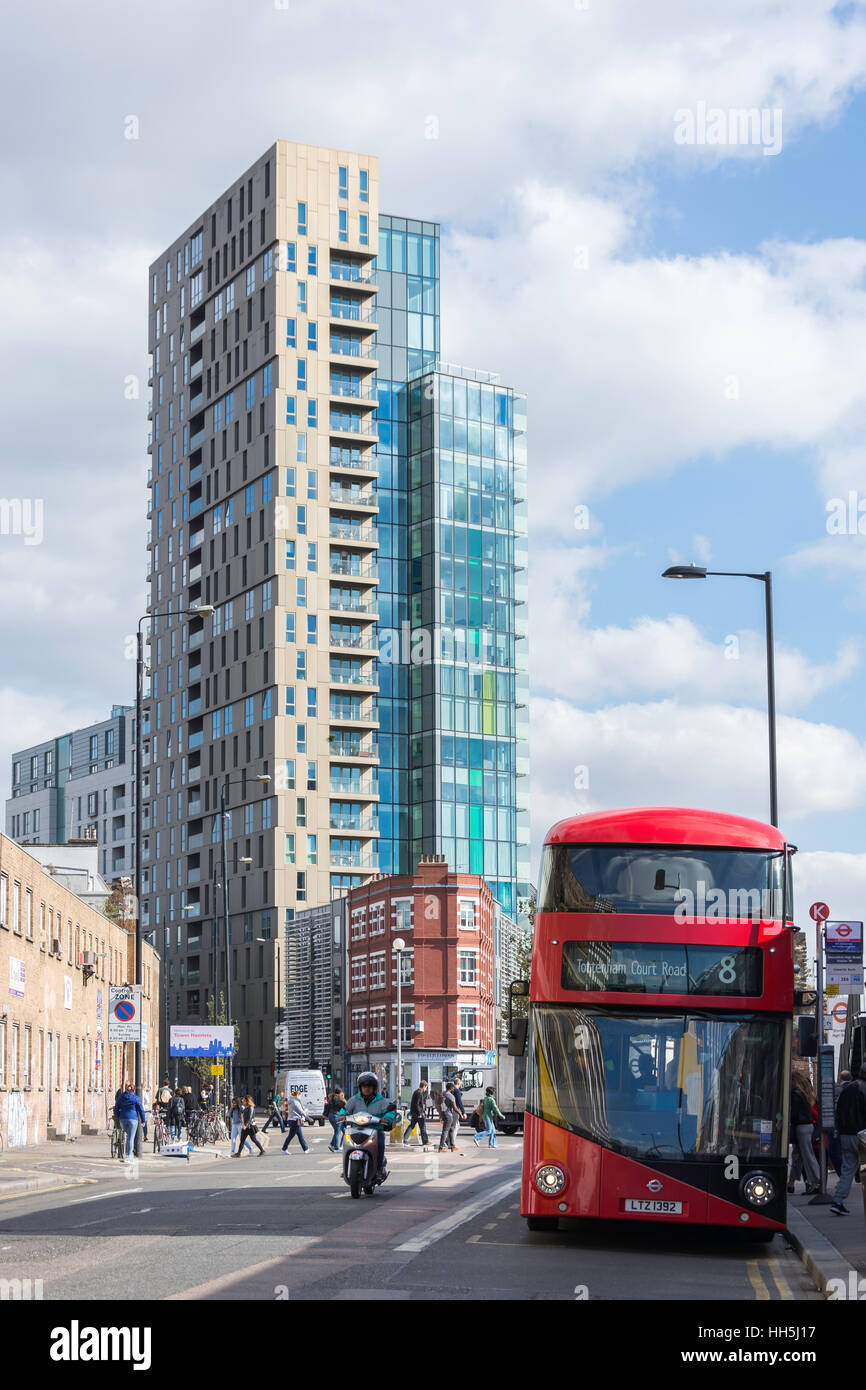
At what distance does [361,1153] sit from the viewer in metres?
25.0

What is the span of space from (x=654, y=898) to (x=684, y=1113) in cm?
200

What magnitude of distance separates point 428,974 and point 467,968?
7.66ft

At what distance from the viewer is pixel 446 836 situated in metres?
133

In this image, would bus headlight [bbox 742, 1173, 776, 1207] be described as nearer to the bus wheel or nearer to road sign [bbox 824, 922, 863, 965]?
the bus wheel

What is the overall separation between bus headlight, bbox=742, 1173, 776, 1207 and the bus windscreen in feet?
7.83

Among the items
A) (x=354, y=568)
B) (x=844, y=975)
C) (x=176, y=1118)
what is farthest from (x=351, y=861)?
(x=844, y=975)

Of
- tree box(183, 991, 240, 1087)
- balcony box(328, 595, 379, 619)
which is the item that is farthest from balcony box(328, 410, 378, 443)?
tree box(183, 991, 240, 1087)

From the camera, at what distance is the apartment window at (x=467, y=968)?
331 ft

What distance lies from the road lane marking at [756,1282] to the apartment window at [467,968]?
3314 inches

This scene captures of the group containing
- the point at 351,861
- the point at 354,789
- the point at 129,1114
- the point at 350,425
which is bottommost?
the point at 129,1114

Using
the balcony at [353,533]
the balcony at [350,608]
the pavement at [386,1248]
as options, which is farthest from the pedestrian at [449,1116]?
the balcony at [353,533]

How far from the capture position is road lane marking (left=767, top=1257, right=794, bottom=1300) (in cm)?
1427

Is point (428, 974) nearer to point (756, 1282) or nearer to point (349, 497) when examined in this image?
point (349, 497)
